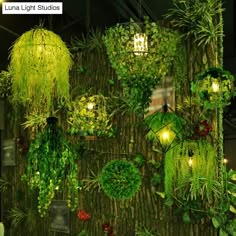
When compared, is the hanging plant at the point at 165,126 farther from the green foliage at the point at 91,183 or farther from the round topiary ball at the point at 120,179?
the green foliage at the point at 91,183

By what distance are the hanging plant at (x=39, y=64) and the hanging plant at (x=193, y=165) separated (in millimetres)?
997

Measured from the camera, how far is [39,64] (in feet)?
10.0

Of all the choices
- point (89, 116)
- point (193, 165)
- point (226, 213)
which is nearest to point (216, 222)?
point (226, 213)

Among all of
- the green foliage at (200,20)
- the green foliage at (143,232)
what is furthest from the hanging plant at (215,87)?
the green foliage at (143,232)

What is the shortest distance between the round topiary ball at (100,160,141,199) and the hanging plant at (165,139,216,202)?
275mm

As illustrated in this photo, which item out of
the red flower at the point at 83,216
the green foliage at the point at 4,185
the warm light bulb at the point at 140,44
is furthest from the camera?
the green foliage at the point at 4,185

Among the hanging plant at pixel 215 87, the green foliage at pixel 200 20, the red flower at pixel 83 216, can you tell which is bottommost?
the red flower at pixel 83 216

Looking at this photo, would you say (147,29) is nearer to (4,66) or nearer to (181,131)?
(181,131)

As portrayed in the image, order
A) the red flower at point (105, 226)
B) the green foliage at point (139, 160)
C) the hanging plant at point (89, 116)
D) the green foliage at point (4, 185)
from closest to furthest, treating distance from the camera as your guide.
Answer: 1. the hanging plant at point (89, 116)
2. the green foliage at point (139, 160)
3. the red flower at point (105, 226)
4. the green foliage at point (4, 185)

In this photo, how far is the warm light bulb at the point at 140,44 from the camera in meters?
2.71

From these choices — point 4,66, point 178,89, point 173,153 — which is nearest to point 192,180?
point 173,153

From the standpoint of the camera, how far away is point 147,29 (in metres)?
2.76

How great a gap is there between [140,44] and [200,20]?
32.1 inches

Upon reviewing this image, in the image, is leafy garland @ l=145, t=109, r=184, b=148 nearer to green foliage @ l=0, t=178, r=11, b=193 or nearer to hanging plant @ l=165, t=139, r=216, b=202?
hanging plant @ l=165, t=139, r=216, b=202
